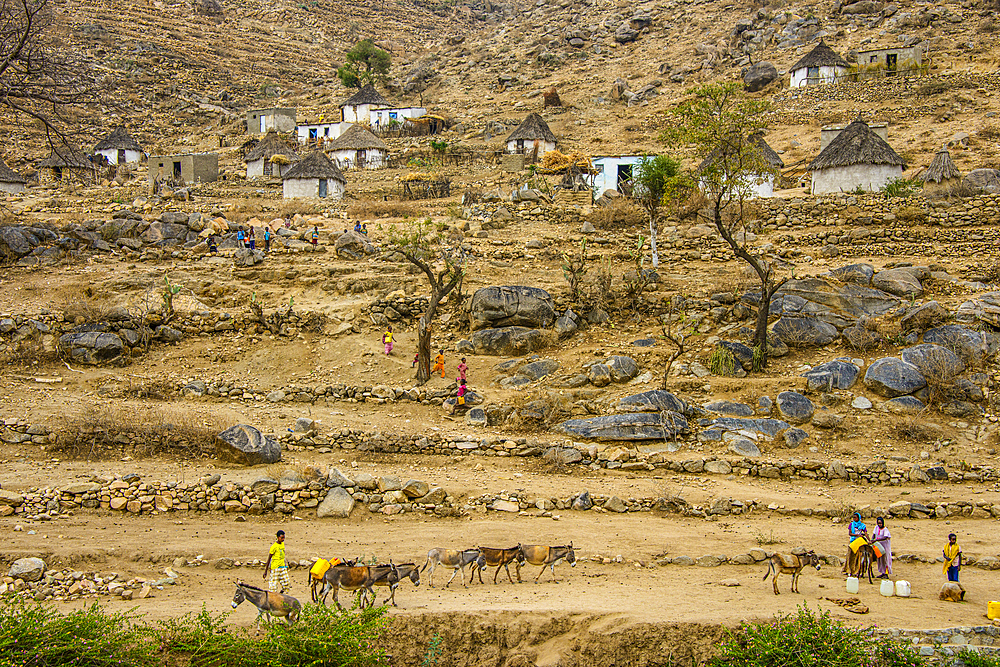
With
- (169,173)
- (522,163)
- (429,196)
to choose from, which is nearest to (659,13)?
(522,163)

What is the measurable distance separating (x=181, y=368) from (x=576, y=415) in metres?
8.89

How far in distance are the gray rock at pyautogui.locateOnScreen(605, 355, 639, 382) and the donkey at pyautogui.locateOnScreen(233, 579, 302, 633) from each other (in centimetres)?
866

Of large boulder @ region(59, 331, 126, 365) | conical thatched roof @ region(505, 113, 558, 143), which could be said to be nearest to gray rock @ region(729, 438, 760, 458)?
large boulder @ region(59, 331, 126, 365)

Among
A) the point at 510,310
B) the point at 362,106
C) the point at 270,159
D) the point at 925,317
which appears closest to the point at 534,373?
the point at 510,310

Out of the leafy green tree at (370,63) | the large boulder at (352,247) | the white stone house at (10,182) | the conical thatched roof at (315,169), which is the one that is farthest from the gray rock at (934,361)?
the leafy green tree at (370,63)

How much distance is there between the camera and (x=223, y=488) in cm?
1070

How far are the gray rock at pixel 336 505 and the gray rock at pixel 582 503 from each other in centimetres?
339

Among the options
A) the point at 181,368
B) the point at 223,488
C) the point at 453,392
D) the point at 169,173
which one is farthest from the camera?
the point at 169,173

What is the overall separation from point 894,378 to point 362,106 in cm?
3682

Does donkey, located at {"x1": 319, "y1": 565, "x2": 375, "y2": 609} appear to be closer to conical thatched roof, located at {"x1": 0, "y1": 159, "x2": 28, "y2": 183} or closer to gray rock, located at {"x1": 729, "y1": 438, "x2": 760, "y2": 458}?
gray rock, located at {"x1": 729, "y1": 438, "x2": 760, "y2": 458}

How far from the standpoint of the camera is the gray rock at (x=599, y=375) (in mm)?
14578

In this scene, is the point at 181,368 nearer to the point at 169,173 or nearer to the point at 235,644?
the point at 235,644

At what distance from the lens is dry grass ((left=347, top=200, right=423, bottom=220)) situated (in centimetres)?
2500

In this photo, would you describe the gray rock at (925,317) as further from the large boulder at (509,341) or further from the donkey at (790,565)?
the donkey at (790,565)
